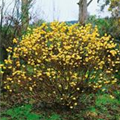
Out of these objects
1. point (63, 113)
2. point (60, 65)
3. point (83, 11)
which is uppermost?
point (83, 11)

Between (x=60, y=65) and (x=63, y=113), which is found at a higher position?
(x=60, y=65)

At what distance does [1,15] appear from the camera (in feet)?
26.7

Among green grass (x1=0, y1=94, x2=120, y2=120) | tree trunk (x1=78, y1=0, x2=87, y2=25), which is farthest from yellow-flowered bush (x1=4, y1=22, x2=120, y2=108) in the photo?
tree trunk (x1=78, y1=0, x2=87, y2=25)

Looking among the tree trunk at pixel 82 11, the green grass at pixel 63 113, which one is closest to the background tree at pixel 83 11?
the tree trunk at pixel 82 11

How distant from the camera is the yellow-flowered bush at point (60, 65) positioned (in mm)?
6031

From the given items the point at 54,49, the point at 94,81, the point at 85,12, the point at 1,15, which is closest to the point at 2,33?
the point at 1,15

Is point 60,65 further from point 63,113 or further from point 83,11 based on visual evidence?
point 83,11

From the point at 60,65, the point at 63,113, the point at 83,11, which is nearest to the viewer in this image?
the point at 60,65

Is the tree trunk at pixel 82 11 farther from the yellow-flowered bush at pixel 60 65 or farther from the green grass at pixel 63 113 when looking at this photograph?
the yellow-flowered bush at pixel 60 65

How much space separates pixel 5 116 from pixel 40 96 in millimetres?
804

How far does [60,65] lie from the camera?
237 inches

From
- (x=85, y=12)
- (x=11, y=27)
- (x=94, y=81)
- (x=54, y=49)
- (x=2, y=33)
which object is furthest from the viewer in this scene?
(x=85, y=12)

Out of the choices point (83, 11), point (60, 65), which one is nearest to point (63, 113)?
point (60, 65)

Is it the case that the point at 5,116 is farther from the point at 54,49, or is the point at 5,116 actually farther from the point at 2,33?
the point at 2,33
